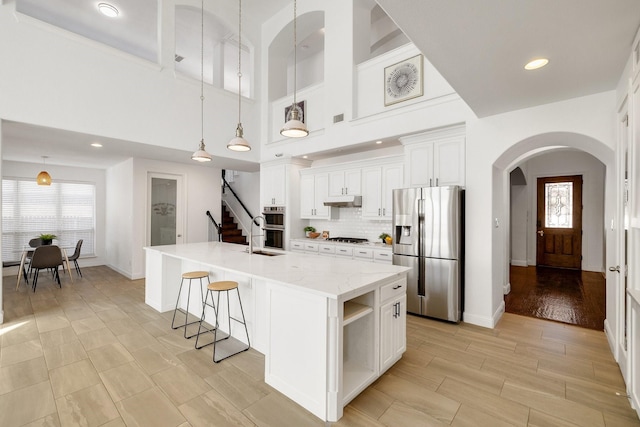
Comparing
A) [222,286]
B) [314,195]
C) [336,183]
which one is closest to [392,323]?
[222,286]

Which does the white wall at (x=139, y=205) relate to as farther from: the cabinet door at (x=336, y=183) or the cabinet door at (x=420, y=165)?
the cabinet door at (x=420, y=165)

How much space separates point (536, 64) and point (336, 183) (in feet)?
11.4

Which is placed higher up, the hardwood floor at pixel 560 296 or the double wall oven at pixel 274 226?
the double wall oven at pixel 274 226

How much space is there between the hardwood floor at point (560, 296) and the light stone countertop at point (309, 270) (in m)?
2.82

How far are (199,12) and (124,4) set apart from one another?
52.5 inches

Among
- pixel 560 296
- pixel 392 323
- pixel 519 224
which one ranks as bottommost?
pixel 560 296

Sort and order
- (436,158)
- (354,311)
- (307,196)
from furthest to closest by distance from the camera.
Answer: (307,196)
(436,158)
(354,311)

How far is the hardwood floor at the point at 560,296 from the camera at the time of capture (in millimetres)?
3898

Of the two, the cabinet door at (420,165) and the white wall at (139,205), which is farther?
the white wall at (139,205)

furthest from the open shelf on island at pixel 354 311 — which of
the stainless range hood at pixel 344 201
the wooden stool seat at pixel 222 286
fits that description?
the stainless range hood at pixel 344 201

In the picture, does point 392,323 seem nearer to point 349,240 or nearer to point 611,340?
point 611,340

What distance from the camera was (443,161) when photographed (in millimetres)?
3936

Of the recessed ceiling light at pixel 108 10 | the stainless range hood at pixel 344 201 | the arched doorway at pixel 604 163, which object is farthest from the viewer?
the recessed ceiling light at pixel 108 10

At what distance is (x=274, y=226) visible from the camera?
620cm
